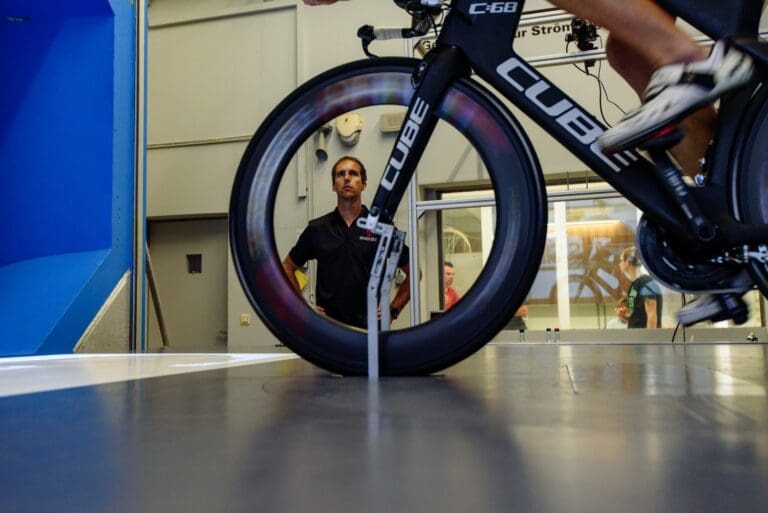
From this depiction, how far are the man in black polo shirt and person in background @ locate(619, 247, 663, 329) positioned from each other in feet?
10.4

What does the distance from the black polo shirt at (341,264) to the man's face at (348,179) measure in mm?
157

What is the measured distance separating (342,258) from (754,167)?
1.81 m

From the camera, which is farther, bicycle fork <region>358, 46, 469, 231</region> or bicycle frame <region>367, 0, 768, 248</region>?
bicycle fork <region>358, 46, 469, 231</region>

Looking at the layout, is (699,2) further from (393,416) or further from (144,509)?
(144,509)

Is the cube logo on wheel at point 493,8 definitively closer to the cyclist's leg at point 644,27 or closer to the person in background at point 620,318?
the cyclist's leg at point 644,27

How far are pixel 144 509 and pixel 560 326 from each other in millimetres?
5204

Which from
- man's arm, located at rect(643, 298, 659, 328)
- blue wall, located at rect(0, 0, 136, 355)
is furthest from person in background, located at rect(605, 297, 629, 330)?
blue wall, located at rect(0, 0, 136, 355)

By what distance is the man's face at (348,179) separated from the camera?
8.61 feet

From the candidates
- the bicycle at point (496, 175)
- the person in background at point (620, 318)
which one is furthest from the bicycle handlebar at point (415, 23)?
the person in background at point (620, 318)

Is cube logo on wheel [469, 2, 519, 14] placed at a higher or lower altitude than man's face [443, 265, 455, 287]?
higher

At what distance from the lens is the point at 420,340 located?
3.87 ft

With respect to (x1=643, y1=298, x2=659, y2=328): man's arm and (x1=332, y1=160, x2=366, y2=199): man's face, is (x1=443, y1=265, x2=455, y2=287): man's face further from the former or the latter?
(x1=332, y1=160, x2=366, y2=199): man's face

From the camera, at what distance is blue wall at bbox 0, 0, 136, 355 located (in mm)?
3688

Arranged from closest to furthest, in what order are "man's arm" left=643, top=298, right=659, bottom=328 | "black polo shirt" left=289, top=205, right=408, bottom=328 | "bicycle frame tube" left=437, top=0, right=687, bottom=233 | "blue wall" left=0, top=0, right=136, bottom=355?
1. "bicycle frame tube" left=437, top=0, right=687, bottom=233
2. "black polo shirt" left=289, top=205, right=408, bottom=328
3. "blue wall" left=0, top=0, right=136, bottom=355
4. "man's arm" left=643, top=298, right=659, bottom=328
